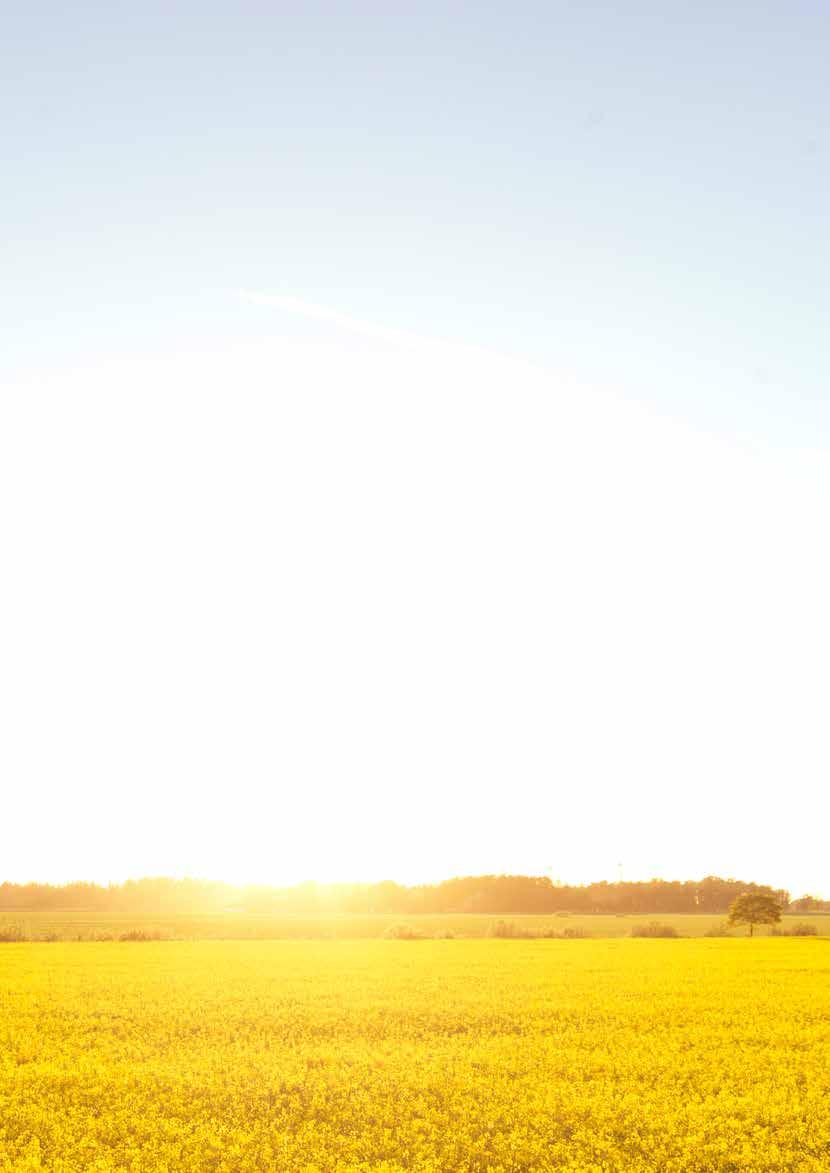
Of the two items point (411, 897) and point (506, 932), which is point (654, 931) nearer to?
point (506, 932)

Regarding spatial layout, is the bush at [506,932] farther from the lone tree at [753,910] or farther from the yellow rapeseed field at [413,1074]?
the yellow rapeseed field at [413,1074]

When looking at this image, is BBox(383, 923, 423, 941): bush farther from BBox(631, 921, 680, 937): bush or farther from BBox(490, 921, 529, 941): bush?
BBox(631, 921, 680, 937): bush

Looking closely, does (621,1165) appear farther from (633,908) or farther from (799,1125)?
(633,908)

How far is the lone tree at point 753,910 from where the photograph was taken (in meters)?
96.8

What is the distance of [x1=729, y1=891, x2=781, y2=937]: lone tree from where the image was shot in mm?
96812

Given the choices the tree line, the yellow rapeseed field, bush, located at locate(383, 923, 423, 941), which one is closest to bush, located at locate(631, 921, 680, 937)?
bush, located at locate(383, 923, 423, 941)

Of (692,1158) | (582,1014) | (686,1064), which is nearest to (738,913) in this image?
(582,1014)

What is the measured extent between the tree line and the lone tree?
59417 millimetres

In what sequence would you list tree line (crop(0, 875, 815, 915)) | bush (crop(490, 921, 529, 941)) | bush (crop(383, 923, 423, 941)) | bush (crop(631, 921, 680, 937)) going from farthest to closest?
1. tree line (crop(0, 875, 815, 915))
2. bush (crop(631, 921, 680, 937))
3. bush (crop(490, 921, 529, 941))
4. bush (crop(383, 923, 423, 941))

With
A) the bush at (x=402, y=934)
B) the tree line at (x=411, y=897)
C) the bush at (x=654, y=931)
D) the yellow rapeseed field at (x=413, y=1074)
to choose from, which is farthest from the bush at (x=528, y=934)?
the tree line at (x=411, y=897)

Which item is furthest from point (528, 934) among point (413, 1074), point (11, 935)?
point (413, 1074)

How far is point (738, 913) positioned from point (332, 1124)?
3597 inches

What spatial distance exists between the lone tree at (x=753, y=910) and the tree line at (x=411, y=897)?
2339 inches

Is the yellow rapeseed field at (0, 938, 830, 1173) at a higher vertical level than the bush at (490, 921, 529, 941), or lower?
higher
